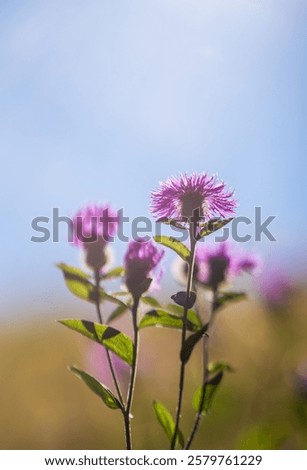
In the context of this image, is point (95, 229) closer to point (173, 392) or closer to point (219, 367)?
point (219, 367)

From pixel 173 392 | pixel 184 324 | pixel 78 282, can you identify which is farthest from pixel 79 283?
pixel 173 392

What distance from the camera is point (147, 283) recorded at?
0.42m

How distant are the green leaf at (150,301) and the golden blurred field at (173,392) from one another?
9.1 inches

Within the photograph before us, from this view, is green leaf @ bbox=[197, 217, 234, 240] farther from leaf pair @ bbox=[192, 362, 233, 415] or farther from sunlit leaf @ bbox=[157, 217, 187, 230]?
leaf pair @ bbox=[192, 362, 233, 415]

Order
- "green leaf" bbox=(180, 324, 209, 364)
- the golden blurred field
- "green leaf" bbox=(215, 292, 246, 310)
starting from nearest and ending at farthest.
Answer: "green leaf" bbox=(180, 324, 209, 364) < "green leaf" bbox=(215, 292, 246, 310) < the golden blurred field

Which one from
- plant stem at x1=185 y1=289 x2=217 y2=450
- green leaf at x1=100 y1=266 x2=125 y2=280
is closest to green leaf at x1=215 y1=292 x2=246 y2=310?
plant stem at x1=185 y1=289 x2=217 y2=450

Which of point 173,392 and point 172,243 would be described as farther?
point 173,392

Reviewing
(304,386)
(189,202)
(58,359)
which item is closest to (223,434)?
(304,386)

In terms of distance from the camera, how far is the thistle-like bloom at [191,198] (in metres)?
0.44

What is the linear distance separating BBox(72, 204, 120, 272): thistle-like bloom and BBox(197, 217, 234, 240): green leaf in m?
0.09

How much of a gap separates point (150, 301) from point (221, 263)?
12 centimetres

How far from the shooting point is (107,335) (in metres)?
0.39

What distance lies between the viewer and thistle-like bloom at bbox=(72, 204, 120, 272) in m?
0.46

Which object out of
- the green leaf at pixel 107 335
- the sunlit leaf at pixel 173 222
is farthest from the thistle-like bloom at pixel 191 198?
the green leaf at pixel 107 335
